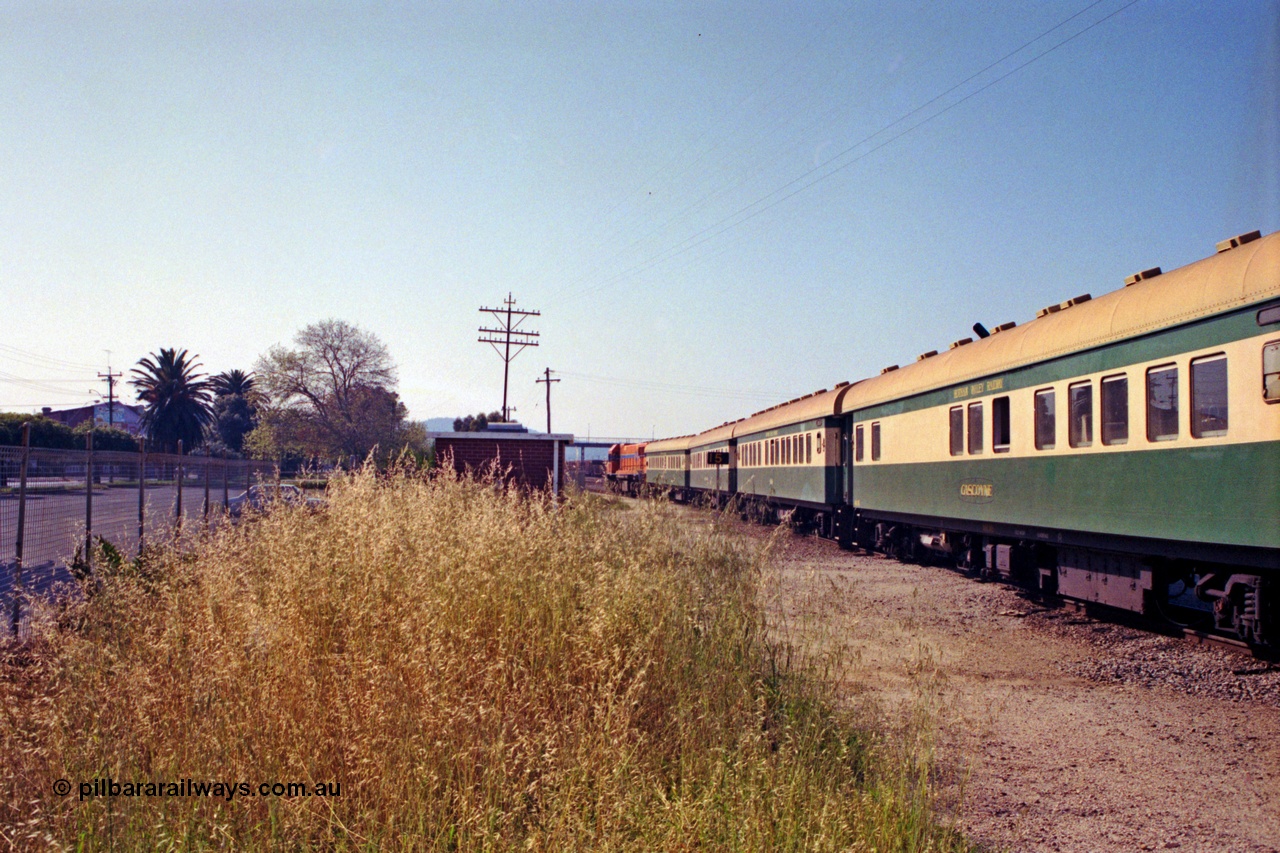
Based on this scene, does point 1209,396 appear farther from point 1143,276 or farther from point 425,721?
point 425,721

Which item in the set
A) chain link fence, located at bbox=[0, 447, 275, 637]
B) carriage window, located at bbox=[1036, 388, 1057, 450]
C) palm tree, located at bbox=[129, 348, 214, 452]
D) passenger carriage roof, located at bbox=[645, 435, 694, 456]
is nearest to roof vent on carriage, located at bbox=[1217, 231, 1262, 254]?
carriage window, located at bbox=[1036, 388, 1057, 450]

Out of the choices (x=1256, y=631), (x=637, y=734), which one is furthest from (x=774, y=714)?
(x=1256, y=631)

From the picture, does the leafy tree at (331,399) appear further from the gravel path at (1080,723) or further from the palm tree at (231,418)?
Result: the gravel path at (1080,723)

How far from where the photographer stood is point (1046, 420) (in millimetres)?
10430

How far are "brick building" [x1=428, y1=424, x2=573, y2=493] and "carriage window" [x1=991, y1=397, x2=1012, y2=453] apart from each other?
36.1ft

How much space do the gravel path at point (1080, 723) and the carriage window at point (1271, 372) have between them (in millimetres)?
2373

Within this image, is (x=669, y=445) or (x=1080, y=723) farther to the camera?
(x=669, y=445)

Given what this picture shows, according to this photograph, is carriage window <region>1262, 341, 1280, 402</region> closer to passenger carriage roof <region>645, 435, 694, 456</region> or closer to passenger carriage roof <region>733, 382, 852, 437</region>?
passenger carriage roof <region>733, 382, 852, 437</region>

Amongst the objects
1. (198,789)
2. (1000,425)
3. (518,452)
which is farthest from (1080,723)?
(518,452)

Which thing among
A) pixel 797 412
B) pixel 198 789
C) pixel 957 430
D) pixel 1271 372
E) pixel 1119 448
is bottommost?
pixel 198 789

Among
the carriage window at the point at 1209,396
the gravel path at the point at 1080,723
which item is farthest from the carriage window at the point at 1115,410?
the gravel path at the point at 1080,723

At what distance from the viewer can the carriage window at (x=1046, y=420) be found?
33.6 feet

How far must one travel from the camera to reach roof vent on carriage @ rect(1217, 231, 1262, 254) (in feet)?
25.3

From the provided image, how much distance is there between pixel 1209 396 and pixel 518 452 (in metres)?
15.8
